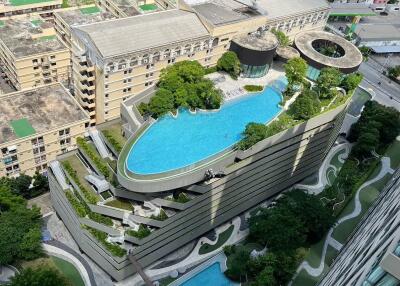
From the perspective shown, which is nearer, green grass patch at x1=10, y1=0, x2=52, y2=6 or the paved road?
green grass patch at x1=10, y1=0, x2=52, y2=6

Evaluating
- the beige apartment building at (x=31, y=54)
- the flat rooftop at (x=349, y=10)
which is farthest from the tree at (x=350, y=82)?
the flat rooftop at (x=349, y=10)

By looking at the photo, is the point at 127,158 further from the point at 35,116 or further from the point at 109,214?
the point at 35,116

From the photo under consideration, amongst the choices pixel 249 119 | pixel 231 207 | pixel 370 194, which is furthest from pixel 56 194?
pixel 370 194

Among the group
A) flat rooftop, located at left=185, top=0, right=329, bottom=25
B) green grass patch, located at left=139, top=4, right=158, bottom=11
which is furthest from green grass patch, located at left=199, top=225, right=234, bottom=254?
green grass patch, located at left=139, top=4, right=158, bottom=11

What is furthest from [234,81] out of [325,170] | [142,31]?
[325,170]

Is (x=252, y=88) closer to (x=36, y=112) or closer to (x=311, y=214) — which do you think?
(x=311, y=214)

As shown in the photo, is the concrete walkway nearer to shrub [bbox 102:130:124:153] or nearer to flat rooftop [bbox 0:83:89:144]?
shrub [bbox 102:130:124:153]

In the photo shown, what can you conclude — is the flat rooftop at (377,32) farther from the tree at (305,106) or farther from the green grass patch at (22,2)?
the green grass patch at (22,2)
